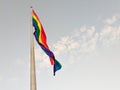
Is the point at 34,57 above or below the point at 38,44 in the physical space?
below

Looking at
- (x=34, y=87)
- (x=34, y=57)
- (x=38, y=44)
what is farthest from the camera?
(x=38, y=44)

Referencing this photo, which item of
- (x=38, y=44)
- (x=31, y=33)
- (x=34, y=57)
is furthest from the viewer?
(x=38, y=44)

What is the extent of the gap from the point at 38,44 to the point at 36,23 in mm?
1443

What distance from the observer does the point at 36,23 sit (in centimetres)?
1766

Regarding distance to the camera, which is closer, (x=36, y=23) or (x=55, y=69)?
(x=55, y=69)

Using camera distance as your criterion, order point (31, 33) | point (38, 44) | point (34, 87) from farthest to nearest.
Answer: point (38, 44), point (31, 33), point (34, 87)

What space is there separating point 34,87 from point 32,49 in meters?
2.40

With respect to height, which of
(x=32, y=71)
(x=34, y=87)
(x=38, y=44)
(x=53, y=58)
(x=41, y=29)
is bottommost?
(x=34, y=87)

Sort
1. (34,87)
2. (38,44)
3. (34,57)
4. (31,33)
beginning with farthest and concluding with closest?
1. (38,44)
2. (31,33)
3. (34,57)
4. (34,87)

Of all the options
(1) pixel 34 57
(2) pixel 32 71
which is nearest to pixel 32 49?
(1) pixel 34 57

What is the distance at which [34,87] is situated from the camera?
13.9m

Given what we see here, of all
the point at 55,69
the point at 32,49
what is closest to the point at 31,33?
the point at 32,49

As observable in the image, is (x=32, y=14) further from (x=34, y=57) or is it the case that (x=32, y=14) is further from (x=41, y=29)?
(x=34, y=57)

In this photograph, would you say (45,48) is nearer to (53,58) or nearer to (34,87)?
(53,58)
